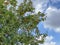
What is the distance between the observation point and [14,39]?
21.4 metres

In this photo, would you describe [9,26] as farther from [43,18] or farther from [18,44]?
[43,18]

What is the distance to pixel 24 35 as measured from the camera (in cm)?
2200

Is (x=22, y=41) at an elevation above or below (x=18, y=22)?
below

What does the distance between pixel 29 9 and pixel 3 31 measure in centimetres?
368

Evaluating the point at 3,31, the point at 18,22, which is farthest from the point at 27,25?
the point at 3,31

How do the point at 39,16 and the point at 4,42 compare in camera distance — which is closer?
the point at 4,42

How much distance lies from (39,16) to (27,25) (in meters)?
1.83

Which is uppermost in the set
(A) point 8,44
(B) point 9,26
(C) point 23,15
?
(C) point 23,15

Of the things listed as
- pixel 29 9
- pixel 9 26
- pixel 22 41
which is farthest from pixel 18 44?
pixel 29 9

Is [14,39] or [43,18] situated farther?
[43,18]

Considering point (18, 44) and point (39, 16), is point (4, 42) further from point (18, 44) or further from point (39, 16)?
point (39, 16)

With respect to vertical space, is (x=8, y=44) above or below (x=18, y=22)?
below

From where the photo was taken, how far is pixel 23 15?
22.2 metres

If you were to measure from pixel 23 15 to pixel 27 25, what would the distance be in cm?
112
